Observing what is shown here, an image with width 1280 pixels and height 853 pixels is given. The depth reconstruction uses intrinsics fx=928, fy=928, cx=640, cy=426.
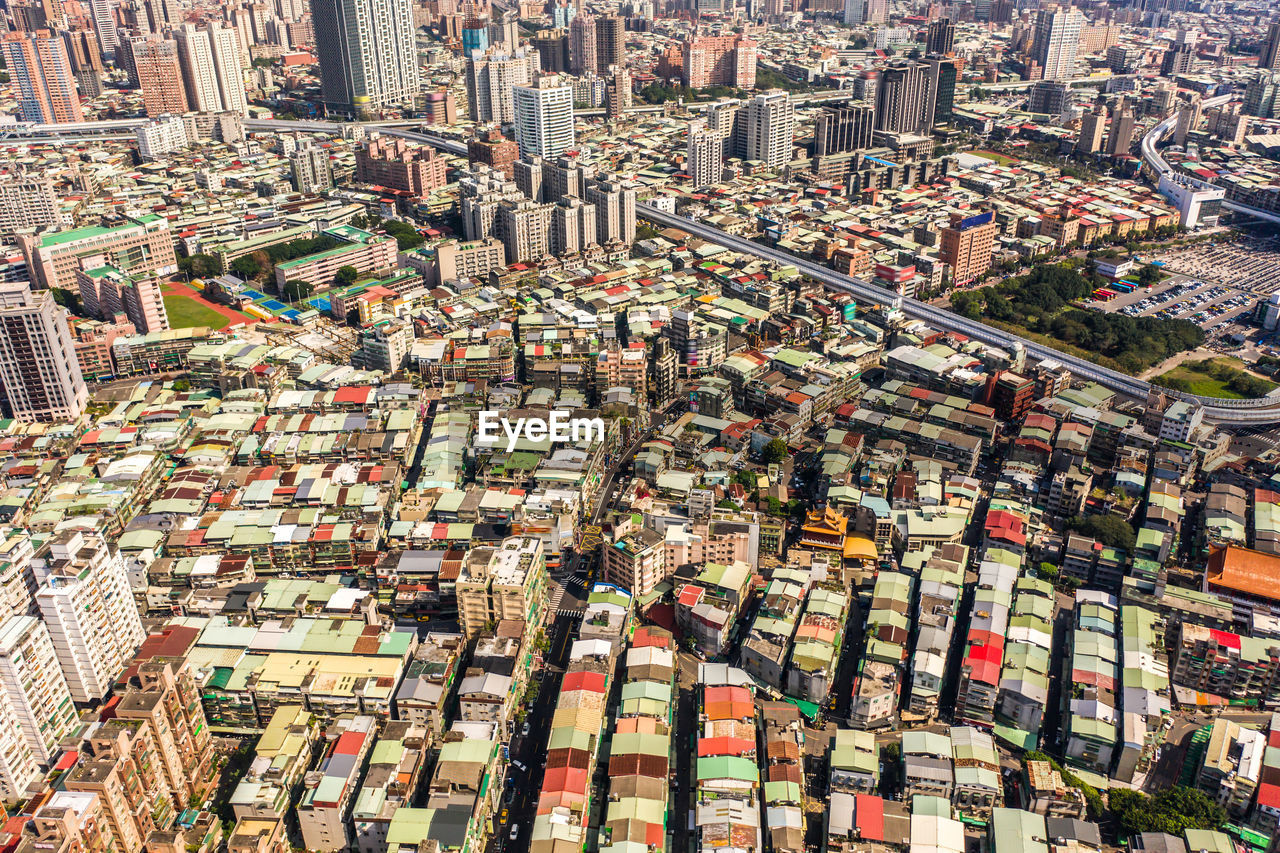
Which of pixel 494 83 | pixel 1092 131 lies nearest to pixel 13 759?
pixel 494 83

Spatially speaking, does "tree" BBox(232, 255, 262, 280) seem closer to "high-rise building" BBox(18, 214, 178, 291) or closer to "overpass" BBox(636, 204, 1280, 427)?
"high-rise building" BBox(18, 214, 178, 291)

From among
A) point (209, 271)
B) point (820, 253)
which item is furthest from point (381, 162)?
point (820, 253)

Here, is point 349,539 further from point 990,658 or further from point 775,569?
point 990,658

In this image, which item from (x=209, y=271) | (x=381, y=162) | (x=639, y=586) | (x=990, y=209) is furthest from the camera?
(x=381, y=162)

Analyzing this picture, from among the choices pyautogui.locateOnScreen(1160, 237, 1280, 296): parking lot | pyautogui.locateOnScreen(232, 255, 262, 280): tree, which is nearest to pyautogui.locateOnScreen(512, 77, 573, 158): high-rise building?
pyautogui.locateOnScreen(232, 255, 262, 280): tree

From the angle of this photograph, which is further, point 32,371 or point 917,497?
point 32,371

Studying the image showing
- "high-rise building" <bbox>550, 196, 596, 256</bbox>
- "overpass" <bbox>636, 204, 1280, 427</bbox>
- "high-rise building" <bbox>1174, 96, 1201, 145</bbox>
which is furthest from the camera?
"high-rise building" <bbox>1174, 96, 1201, 145</bbox>

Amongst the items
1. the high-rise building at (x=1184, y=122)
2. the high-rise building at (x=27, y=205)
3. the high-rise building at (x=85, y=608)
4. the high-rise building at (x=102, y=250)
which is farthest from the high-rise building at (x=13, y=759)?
the high-rise building at (x=1184, y=122)
